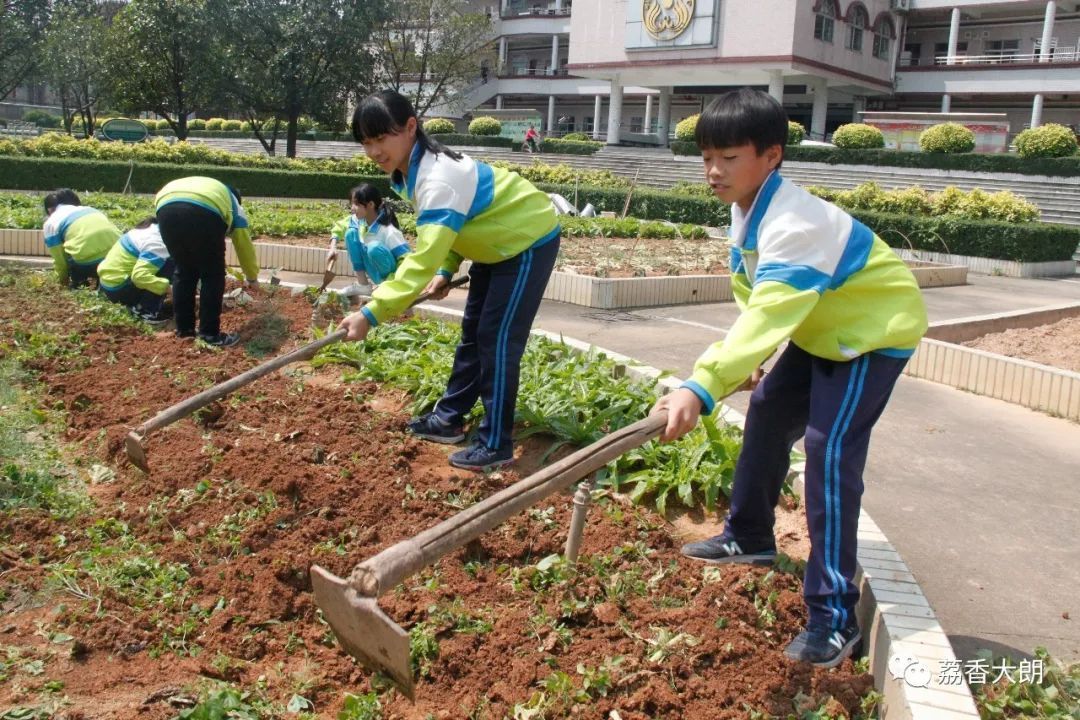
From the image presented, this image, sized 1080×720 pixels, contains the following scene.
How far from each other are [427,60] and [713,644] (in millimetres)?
43549

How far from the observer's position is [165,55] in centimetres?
3206

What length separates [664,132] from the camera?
40938 mm

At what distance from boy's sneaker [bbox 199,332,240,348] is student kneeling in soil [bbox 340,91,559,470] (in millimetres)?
2449

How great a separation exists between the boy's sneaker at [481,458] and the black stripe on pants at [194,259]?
9.70 feet

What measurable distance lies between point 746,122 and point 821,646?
152 cm

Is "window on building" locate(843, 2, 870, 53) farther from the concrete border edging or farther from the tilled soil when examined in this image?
the concrete border edging

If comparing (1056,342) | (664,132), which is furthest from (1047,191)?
(664,132)

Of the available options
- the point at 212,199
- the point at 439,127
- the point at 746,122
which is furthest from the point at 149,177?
the point at 439,127

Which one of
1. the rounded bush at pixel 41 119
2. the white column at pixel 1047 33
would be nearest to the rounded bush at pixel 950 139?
the white column at pixel 1047 33

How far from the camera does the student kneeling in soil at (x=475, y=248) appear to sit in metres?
3.78

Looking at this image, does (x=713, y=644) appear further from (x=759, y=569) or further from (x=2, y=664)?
(x=2, y=664)

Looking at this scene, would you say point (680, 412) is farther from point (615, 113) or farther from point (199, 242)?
point (615, 113)

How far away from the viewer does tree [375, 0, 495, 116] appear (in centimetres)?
4234

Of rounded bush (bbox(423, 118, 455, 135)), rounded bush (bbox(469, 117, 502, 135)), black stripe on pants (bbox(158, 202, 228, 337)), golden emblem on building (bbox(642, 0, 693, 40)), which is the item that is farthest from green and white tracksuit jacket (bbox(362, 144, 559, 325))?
rounded bush (bbox(423, 118, 455, 135))
